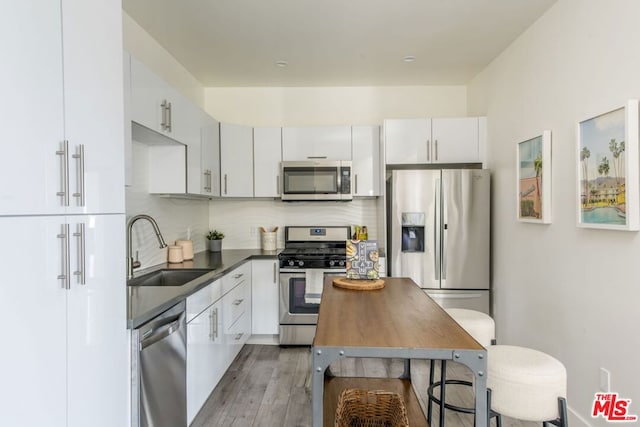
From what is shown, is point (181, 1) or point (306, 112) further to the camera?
point (306, 112)

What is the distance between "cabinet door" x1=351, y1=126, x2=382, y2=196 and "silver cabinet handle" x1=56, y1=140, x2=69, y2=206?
9.40 feet

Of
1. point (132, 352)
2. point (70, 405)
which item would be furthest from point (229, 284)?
point (70, 405)

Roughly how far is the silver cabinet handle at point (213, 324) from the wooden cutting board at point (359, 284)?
3.04 feet

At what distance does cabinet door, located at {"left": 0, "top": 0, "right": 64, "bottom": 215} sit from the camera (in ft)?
3.19

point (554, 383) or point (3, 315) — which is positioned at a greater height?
point (3, 315)

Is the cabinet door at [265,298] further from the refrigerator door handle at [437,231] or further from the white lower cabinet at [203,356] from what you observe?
the refrigerator door handle at [437,231]

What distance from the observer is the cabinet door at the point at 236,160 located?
370 cm

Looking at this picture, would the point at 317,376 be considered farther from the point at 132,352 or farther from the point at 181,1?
the point at 181,1

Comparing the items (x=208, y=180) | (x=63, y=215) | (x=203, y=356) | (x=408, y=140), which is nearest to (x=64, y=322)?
(x=63, y=215)

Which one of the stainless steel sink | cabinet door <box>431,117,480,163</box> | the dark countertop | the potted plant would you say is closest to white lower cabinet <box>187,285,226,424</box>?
the dark countertop

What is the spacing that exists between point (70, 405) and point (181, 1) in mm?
2353

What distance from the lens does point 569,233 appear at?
226 centimetres

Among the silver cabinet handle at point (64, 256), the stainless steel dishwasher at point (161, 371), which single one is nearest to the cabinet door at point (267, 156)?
the stainless steel dishwasher at point (161, 371)

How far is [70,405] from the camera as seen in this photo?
118 cm
